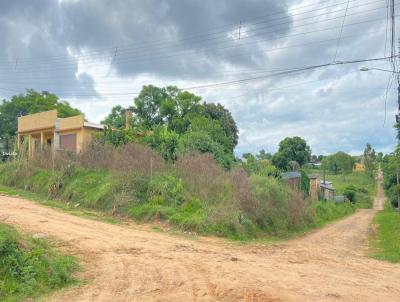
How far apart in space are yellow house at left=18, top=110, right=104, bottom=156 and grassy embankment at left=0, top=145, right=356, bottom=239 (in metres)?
5.51

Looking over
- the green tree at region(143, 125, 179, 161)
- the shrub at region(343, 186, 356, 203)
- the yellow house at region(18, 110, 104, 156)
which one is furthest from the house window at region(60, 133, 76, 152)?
the shrub at region(343, 186, 356, 203)

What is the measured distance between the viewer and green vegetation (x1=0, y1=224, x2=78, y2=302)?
6.55 meters

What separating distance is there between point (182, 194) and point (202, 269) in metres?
8.05

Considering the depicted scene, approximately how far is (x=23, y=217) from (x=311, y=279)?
9785 millimetres

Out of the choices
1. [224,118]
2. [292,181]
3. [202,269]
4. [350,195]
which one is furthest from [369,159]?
[202,269]

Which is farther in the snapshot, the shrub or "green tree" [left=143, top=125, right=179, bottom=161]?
the shrub

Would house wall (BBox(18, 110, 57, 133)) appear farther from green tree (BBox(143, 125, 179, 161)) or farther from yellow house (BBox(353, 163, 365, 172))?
yellow house (BBox(353, 163, 365, 172))

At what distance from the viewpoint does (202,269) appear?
822 cm

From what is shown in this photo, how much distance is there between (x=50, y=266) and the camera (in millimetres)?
7406

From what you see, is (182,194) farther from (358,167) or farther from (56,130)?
(358,167)

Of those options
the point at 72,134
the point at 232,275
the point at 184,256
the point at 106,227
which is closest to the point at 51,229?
the point at 106,227

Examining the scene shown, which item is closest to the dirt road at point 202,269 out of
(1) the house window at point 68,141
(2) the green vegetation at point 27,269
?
(2) the green vegetation at point 27,269

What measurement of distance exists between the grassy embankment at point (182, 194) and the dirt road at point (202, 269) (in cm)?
179

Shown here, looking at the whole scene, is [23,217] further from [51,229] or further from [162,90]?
[162,90]
